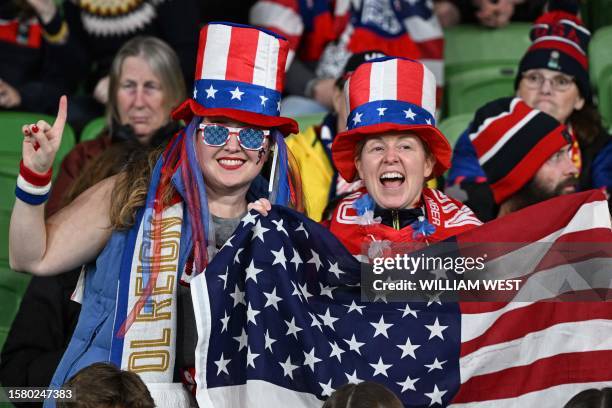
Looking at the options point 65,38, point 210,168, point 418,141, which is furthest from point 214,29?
point 65,38

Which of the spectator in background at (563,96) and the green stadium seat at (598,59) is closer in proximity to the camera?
the spectator in background at (563,96)

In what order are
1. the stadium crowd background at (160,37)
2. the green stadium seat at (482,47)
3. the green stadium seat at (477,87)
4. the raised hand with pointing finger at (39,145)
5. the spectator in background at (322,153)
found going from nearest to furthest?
the raised hand with pointing finger at (39,145) < the spectator in background at (322,153) < the stadium crowd background at (160,37) < the green stadium seat at (477,87) < the green stadium seat at (482,47)

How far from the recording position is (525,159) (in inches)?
196

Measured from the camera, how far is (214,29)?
13.5 ft

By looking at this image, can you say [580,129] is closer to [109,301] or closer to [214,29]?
[214,29]

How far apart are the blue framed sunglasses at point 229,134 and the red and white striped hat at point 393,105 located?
0.34 m

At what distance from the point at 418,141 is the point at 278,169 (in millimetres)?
494

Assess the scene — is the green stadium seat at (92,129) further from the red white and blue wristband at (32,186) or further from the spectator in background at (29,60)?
the red white and blue wristband at (32,186)

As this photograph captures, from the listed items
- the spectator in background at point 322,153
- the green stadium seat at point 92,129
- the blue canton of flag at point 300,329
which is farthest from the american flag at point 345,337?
the green stadium seat at point 92,129

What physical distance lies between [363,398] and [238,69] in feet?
4.89

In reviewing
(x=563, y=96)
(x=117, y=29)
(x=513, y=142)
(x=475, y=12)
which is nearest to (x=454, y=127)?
(x=563, y=96)

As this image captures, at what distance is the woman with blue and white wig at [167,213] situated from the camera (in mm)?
3828

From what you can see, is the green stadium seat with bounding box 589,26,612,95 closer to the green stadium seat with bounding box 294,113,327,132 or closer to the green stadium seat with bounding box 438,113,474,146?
the green stadium seat with bounding box 438,113,474,146

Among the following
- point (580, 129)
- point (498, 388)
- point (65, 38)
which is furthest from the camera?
point (65, 38)
